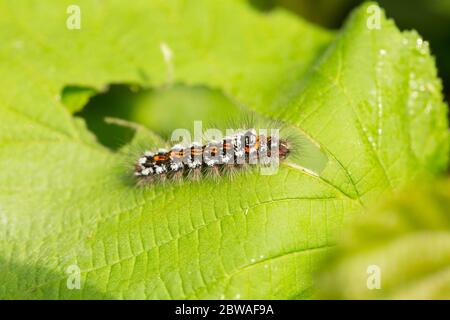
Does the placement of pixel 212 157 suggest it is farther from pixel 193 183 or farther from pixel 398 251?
pixel 398 251

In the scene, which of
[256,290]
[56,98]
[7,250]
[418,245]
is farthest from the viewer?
[56,98]

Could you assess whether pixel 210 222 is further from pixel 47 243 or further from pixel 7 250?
pixel 7 250

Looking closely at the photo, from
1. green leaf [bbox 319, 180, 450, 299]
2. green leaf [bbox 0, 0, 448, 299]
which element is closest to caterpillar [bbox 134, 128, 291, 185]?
green leaf [bbox 0, 0, 448, 299]

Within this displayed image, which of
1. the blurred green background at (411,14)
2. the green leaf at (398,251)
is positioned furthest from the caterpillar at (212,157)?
the blurred green background at (411,14)

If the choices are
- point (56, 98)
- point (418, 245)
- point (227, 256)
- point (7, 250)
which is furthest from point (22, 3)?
point (418, 245)

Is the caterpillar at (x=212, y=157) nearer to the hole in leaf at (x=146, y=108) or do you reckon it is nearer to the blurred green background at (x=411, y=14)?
the hole in leaf at (x=146, y=108)

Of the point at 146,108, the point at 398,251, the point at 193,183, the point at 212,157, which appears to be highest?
the point at 146,108

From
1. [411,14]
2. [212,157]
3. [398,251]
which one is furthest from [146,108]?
[398,251]
